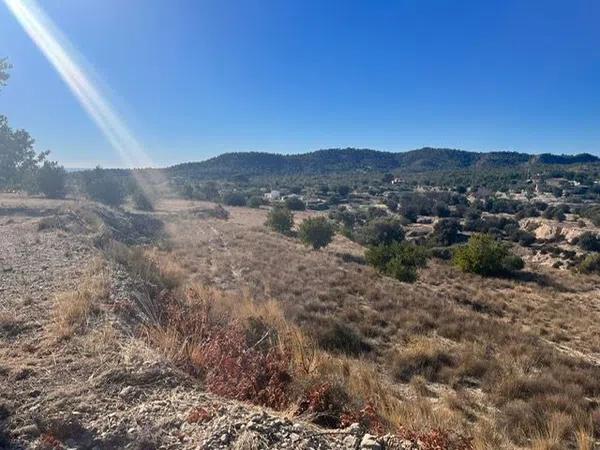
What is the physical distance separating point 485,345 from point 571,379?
232 centimetres

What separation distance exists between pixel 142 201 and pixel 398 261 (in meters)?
35.9

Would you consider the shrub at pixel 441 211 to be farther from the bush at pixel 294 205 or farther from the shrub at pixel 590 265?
the shrub at pixel 590 265

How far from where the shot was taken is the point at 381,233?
4069cm

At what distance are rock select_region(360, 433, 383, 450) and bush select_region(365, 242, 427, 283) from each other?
1891cm

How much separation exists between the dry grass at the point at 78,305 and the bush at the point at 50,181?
4375 centimetres

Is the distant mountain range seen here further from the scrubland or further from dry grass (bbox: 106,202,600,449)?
the scrubland

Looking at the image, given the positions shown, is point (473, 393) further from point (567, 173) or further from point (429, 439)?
point (567, 173)

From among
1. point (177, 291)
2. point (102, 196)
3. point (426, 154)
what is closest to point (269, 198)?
point (102, 196)

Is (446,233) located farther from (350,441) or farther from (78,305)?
(350,441)

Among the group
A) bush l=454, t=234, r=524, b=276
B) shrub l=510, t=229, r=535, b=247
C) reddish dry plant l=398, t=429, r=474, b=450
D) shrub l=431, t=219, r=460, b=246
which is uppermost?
reddish dry plant l=398, t=429, r=474, b=450

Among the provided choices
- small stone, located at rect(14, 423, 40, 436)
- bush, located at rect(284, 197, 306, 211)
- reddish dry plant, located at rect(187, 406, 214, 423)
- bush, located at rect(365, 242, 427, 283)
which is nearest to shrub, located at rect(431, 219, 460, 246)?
bush, located at rect(365, 242, 427, 283)

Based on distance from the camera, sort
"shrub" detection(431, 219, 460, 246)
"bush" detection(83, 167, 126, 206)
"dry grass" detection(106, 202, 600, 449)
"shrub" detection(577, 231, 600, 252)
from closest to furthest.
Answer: "dry grass" detection(106, 202, 600, 449), "shrub" detection(577, 231, 600, 252), "shrub" detection(431, 219, 460, 246), "bush" detection(83, 167, 126, 206)

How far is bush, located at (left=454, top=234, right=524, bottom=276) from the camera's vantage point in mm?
26203

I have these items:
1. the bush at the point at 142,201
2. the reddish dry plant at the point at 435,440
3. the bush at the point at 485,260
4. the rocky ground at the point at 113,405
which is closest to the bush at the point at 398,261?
the bush at the point at 485,260
